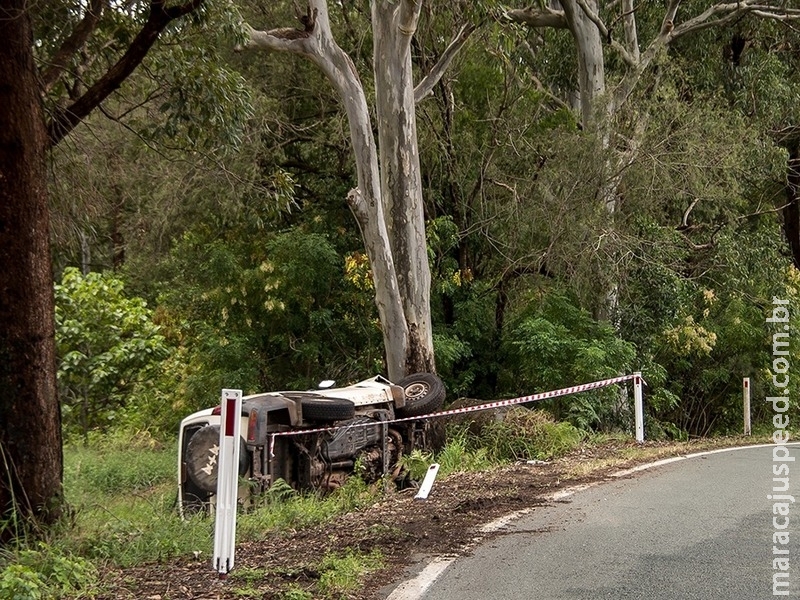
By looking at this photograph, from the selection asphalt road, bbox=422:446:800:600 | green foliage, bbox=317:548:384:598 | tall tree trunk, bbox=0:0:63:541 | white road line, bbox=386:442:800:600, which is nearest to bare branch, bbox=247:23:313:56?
tall tree trunk, bbox=0:0:63:541

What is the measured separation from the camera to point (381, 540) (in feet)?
23.1

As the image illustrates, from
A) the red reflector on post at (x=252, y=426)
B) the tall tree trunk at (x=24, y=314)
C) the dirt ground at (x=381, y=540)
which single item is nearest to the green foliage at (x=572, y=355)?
the dirt ground at (x=381, y=540)

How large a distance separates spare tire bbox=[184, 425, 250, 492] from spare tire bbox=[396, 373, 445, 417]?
283 centimetres

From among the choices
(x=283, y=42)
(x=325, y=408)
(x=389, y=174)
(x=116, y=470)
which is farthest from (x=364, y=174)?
(x=116, y=470)

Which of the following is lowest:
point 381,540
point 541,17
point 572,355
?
point 381,540

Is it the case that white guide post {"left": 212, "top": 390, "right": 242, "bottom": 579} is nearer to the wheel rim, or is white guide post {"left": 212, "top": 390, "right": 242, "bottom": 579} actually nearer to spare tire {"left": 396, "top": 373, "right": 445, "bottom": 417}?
spare tire {"left": 396, "top": 373, "right": 445, "bottom": 417}

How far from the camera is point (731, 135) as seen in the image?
16219mm

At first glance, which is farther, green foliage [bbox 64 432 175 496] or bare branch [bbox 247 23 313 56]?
bare branch [bbox 247 23 313 56]

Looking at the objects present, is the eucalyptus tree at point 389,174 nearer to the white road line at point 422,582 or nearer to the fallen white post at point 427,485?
the fallen white post at point 427,485

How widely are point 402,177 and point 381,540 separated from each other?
7.62 meters

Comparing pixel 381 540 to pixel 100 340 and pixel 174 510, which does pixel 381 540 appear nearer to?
pixel 174 510

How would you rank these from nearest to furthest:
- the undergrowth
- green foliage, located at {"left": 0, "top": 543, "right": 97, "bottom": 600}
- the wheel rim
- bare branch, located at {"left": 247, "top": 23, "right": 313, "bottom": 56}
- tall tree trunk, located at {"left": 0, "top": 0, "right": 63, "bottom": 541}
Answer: green foliage, located at {"left": 0, "top": 543, "right": 97, "bottom": 600} → the undergrowth → tall tree trunk, located at {"left": 0, "top": 0, "right": 63, "bottom": 541} → the wheel rim → bare branch, located at {"left": 247, "top": 23, "right": 313, "bottom": 56}

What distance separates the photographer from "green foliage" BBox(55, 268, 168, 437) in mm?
18156

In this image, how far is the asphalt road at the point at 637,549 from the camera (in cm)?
548
